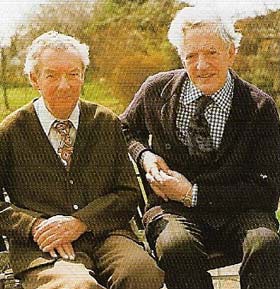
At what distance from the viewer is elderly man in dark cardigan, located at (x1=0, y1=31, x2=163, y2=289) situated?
174 cm

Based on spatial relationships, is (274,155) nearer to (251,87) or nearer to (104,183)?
(251,87)

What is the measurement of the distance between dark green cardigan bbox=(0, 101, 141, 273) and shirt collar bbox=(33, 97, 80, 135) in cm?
2

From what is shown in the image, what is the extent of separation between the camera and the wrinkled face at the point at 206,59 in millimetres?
1854

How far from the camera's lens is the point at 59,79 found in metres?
1.80

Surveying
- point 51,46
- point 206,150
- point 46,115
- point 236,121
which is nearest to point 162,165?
point 206,150

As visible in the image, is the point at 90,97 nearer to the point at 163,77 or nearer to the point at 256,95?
the point at 163,77

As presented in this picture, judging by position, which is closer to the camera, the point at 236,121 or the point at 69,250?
the point at 69,250

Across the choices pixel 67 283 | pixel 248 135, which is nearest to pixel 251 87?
pixel 248 135

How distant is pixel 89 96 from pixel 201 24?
0.42 meters

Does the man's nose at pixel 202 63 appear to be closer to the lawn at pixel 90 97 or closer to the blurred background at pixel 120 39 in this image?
the blurred background at pixel 120 39

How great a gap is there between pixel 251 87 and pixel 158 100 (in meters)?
0.29

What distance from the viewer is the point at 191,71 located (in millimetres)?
1911

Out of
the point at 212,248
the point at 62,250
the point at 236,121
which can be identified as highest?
the point at 236,121

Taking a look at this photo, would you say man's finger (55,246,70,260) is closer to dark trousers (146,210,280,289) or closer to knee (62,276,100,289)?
knee (62,276,100,289)
